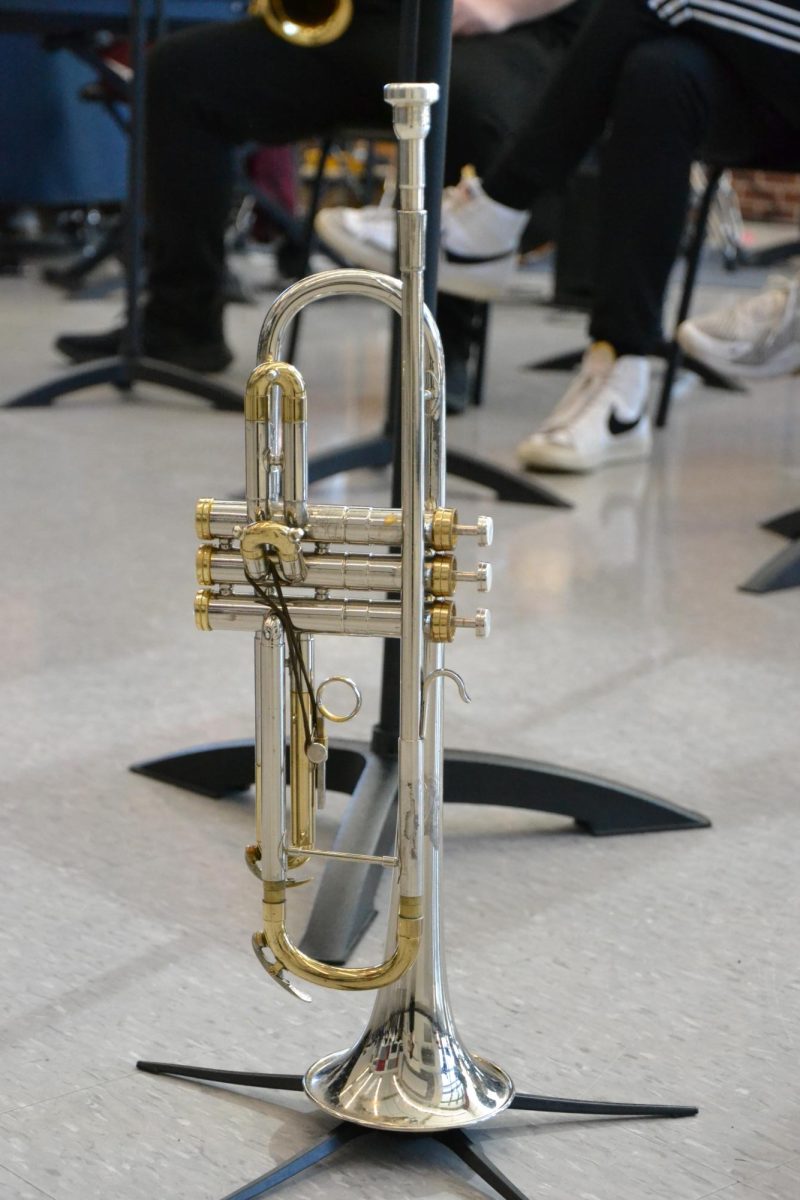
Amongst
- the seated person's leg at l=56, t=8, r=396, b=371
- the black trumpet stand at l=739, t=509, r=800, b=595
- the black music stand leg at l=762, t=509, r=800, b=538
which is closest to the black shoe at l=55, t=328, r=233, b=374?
the seated person's leg at l=56, t=8, r=396, b=371

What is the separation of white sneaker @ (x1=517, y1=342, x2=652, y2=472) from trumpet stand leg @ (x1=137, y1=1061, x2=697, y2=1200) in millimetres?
1433

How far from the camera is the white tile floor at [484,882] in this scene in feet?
2.35

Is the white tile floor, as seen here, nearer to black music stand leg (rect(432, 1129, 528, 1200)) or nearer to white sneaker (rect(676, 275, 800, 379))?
black music stand leg (rect(432, 1129, 528, 1200))

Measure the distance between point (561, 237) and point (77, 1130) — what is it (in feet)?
9.46

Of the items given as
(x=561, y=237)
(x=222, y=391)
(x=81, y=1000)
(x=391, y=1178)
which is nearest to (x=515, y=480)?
(x=222, y=391)

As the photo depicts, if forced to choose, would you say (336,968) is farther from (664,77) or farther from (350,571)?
(664,77)

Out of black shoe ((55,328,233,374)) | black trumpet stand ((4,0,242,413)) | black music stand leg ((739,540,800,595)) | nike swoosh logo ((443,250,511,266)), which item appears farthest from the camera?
black shoe ((55,328,233,374))

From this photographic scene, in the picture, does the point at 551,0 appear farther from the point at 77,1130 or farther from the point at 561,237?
the point at 77,1130

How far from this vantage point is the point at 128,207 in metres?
2.29

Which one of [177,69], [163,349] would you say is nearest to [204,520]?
[177,69]

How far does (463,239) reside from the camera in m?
2.07

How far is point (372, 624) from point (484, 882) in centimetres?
39

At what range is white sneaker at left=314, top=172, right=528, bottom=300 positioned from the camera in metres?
2.06

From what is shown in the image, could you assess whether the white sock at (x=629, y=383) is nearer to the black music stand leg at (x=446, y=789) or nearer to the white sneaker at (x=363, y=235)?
the white sneaker at (x=363, y=235)
